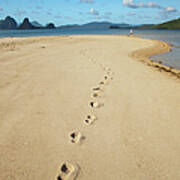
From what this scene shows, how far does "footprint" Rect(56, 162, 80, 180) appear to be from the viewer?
142 centimetres

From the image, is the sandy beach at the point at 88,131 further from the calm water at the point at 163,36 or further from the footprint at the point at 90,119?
the calm water at the point at 163,36

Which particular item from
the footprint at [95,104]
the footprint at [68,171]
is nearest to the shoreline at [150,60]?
the footprint at [95,104]

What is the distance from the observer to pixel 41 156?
64.6 inches

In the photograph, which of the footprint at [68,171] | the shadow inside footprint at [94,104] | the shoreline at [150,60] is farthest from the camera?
the shoreline at [150,60]

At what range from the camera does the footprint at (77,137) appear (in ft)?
6.13

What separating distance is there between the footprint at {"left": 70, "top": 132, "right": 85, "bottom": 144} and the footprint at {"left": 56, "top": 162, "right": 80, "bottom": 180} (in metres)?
0.33

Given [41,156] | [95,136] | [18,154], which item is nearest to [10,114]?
[18,154]

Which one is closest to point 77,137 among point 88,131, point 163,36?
point 88,131

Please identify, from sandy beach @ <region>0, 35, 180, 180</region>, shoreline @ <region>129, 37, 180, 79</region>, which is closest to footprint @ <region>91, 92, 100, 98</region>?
sandy beach @ <region>0, 35, 180, 180</region>

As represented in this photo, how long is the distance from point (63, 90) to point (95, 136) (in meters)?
1.57

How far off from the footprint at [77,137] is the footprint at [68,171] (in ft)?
1.08

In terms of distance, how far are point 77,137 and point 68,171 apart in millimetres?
490

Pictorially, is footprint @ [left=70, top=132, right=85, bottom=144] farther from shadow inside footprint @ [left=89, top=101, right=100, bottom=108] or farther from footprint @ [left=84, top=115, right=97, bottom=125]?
shadow inside footprint @ [left=89, top=101, right=100, bottom=108]

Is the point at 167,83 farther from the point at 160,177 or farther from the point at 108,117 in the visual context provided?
the point at 160,177
